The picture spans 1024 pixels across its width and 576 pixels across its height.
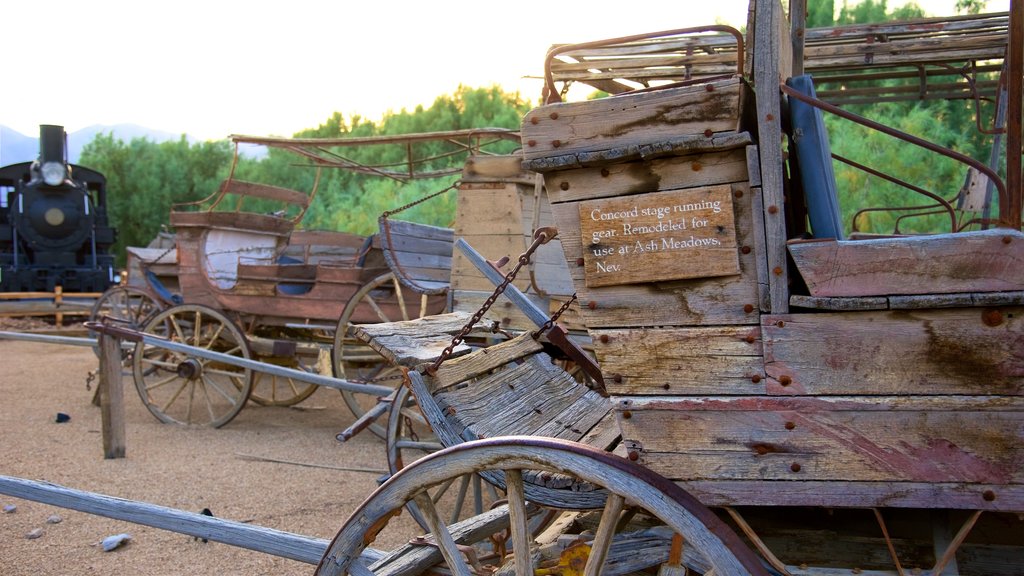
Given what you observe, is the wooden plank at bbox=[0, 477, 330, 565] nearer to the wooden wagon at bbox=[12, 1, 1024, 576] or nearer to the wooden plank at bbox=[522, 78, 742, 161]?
the wooden wagon at bbox=[12, 1, 1024, 576]

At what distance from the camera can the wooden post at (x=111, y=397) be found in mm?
6039

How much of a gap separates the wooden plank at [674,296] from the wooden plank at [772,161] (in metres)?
0.05

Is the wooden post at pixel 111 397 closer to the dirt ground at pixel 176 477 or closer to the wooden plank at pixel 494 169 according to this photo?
the dirt ground at pixel 176 477

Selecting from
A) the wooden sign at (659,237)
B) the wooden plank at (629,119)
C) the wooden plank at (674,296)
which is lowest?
the wooden plank at (674,296)

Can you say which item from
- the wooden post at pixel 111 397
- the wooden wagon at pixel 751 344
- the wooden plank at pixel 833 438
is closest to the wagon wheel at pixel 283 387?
the wooden post at pixel 111 397

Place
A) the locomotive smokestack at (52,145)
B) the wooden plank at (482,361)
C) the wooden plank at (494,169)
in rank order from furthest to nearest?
1. the locomotive smokestack at (52,145)
2. the wooden plank at (494,169)
3. the wooden plank at (482,361)

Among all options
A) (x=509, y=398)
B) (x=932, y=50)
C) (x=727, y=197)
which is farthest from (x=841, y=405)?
(x=932, y=50)

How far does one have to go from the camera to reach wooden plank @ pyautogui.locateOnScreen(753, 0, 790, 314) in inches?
Result: 75.4

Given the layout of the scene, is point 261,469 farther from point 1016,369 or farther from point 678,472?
point 1016,369

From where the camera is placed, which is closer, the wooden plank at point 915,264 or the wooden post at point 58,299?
the wooden plank at point 915,264

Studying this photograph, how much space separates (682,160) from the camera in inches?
79.2

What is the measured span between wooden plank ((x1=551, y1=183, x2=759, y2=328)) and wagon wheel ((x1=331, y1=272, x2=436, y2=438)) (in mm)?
5142

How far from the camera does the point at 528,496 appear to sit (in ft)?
7.58

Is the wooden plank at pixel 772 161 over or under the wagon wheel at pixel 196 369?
over
